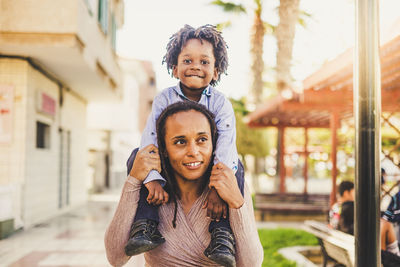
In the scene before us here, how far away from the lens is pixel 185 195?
185 cm

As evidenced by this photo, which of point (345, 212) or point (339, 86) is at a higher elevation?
point (339, 86)

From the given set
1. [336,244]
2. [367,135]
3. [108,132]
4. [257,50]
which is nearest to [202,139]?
[367,135]

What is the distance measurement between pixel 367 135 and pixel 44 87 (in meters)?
9.82

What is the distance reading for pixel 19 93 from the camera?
9.11 metres

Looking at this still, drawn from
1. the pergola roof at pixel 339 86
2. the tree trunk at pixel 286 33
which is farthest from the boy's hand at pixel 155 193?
the tree trunk at pixel 286 33

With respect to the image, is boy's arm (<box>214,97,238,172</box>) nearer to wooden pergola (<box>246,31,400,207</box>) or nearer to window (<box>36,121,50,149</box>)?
wooden pergola (<box>246,31,400,207</box>)

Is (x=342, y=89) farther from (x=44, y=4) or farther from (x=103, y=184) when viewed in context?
(x=103, y=184)

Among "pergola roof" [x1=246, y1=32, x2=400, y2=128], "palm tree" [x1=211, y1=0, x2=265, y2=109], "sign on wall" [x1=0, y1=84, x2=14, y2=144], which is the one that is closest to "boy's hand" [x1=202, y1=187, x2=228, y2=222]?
"pergola roof" [x1=246, y1=32, x2=400, y2=128]

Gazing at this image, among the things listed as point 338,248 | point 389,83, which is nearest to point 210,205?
point 338,248

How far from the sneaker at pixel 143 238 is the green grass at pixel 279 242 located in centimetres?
414

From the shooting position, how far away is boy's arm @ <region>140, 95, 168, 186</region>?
1738 mm

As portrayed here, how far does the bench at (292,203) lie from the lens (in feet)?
36.6

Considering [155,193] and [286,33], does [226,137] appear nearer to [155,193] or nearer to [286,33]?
[155,193]

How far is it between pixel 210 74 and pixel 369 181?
97 cm
